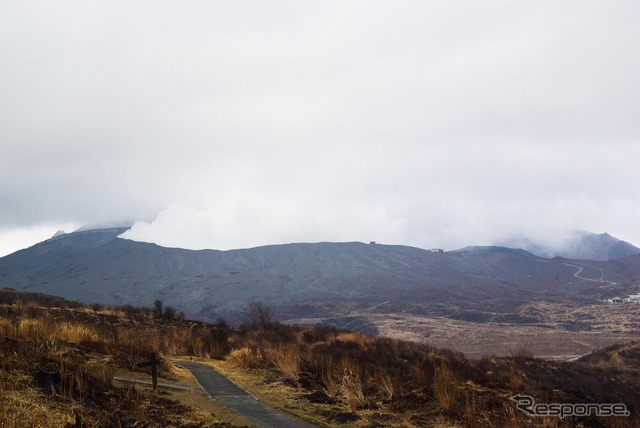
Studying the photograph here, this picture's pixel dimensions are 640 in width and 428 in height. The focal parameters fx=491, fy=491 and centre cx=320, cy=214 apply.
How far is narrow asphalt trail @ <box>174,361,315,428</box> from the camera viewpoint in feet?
29.7

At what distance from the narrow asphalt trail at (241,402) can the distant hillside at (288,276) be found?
82508 mm

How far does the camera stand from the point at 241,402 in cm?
1070

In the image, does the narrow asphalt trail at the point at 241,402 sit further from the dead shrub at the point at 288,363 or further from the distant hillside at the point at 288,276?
A: the distant hillside at the point at 288,276

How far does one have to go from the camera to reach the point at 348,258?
6708 inches

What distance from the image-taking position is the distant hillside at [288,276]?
111688mm

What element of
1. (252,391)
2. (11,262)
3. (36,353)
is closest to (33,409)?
(36,353)

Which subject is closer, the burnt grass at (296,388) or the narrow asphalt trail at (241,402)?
the burnt grass at (296,388)

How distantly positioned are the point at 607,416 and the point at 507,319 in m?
79.4

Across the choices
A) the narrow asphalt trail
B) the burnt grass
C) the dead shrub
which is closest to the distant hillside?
the dead shrub

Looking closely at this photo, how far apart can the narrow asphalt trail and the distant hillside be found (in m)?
82.5

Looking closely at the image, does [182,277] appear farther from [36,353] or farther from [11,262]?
[36,353]

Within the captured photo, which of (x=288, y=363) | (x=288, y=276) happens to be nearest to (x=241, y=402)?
(x=288, y=363)

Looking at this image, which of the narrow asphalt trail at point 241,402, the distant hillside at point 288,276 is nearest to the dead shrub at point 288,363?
the narrow asphalt trail at point 241,402

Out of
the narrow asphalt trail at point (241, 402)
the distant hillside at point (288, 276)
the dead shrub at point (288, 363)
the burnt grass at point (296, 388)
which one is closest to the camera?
the burnt grass at point (296, 388)
